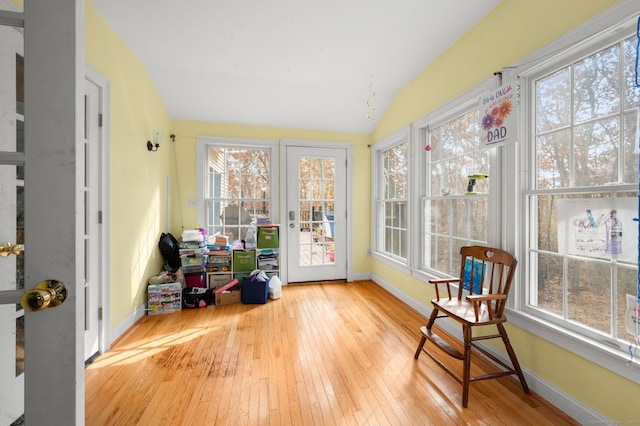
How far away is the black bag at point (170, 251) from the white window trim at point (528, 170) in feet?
11.3

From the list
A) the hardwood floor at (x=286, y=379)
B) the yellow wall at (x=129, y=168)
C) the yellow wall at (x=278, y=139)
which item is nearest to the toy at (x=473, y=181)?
the hardwood floor at (x=286, y=379)

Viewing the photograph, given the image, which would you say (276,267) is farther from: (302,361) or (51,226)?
(51,226)

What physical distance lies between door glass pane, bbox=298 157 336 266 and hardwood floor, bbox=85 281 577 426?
1.41m

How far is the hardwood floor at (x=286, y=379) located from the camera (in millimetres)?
1591

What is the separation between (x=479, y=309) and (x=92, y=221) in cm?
292

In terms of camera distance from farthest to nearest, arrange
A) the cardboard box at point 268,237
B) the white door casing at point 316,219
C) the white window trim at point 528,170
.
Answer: the white door casing at point 316,219, the cardboard box at point 268,237, the white window trim at point 528,170

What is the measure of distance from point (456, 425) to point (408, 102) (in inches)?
120

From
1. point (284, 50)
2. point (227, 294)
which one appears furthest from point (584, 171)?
point (227, 294)

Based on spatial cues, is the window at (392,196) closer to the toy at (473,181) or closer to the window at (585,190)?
the toy at (473,181)

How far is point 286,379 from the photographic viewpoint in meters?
1.92

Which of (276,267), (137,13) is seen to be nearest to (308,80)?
(137,13)

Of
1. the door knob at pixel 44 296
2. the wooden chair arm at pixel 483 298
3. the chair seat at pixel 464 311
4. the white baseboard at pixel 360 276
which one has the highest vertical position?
the door knob at pixel 44 296

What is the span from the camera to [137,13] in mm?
2205

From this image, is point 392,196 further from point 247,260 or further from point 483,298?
point 483,298
